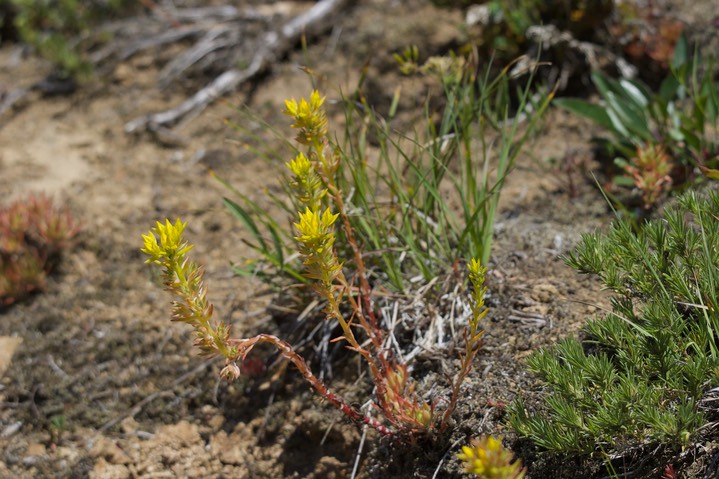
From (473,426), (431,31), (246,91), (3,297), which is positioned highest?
(431,31)

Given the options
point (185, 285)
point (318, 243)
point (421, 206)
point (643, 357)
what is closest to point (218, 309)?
point (421, 206)

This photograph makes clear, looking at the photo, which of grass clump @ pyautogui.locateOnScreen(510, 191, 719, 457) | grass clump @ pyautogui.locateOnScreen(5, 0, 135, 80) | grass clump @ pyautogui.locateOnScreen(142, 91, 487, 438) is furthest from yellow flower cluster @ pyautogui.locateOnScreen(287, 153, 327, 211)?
grass clump @ pyautogui.locateOnScreen(5, 0, 135, 80)

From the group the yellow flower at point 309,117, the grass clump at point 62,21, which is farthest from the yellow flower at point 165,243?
the grass clump at point 62,21

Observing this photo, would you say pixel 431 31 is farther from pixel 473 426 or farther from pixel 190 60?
pixel 473 426

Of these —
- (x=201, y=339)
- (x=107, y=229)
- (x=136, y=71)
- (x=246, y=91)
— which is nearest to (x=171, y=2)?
(x=136, y=71)

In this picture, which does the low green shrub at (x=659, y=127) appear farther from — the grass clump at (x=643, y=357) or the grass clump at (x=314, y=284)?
the grass clump at (x=314, y=284)

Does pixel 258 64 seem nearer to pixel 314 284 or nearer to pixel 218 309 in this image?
pixel 218 309
